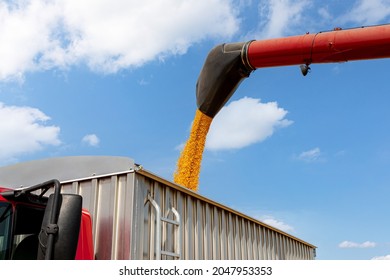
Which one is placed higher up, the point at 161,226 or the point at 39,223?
the point at 161,226

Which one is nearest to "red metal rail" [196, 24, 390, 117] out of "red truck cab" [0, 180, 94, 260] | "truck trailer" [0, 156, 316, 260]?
"truck trailer" [0, 156, 316, 260]

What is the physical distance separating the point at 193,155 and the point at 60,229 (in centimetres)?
479

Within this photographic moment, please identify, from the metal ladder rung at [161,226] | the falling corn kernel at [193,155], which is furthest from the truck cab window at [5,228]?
the falling corn kernel at [193,155]

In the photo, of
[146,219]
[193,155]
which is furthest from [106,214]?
[193,155]

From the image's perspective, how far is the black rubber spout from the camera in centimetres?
798

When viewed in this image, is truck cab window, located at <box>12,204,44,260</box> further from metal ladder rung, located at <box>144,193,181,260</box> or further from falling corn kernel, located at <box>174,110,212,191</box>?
falling corn kernel, located at <box>174,110,212,191</box>

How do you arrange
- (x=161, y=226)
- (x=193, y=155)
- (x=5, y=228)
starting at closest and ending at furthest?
(x=5, y=228) < (x=161, y=226) < (x=193, y=155)

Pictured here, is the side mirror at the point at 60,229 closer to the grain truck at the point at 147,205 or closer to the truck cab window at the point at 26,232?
the grain truck at the point at 147,205

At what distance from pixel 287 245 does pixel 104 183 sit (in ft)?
16.6

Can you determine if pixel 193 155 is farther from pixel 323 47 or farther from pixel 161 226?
pixel 161 226

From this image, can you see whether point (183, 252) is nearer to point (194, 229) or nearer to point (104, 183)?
point (194, 229)

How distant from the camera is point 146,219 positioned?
485cm
